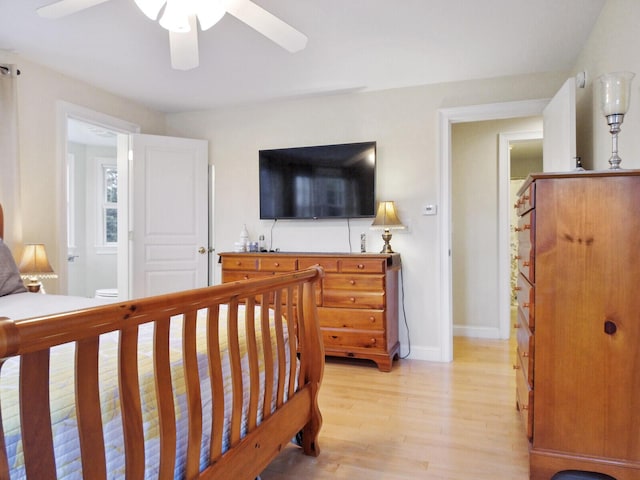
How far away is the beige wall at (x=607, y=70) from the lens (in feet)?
6.31

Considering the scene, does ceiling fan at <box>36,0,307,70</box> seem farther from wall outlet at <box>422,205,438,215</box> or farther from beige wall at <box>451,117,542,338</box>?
beige wall at <box>451,117,542,338</box>

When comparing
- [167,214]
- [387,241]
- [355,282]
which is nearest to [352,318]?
[355,282]

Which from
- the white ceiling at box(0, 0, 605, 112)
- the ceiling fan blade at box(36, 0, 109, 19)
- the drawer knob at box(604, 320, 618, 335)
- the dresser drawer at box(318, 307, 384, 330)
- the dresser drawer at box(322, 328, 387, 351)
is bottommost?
the dresser drawer at box(322, 328, 387, 351)

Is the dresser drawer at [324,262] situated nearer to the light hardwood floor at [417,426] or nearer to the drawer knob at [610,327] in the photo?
the light hardwood floor at [417,426]

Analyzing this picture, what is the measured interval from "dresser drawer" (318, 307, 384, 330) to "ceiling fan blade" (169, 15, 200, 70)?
1.98 meters

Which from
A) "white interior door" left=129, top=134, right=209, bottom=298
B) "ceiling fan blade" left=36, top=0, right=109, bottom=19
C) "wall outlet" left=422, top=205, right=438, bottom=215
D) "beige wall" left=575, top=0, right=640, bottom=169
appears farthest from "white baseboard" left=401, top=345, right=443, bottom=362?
"ceiling fan blade" left=36, top=0, right=109, bottom=19

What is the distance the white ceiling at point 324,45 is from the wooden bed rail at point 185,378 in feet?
5.16

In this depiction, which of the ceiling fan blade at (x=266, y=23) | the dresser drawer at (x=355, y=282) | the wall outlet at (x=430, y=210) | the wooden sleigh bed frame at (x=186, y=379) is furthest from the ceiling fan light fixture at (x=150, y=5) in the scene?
the wall outlet at (x=430, y=210)

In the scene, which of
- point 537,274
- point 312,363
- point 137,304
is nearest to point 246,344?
point 312,363

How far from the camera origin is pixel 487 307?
4.16 metres

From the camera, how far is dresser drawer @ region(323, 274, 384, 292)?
3.12 meters

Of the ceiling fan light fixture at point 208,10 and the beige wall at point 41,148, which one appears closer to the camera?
the ceiling fan light fixture at point 208,10

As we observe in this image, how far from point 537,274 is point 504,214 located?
8.57 ft

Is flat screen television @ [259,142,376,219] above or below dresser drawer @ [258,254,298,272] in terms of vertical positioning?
above
